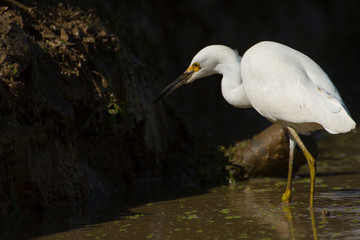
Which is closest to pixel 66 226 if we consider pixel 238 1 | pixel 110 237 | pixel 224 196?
pixel 110 237

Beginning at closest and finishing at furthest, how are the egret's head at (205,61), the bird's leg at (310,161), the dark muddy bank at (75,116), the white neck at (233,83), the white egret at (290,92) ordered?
the white egret at (290,92) → the bird's leg at (310,161) → the dark muddy bank at (75,116) → the white neck at (233,83) → the egret's head at (205,61)

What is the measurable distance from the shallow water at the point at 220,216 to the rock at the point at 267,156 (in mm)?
269

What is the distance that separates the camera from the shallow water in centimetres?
551

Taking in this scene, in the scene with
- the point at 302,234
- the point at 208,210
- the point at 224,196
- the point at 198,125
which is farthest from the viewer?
the point at 198,125

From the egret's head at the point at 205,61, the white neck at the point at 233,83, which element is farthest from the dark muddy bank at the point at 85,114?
the white neck at the point at 233,83

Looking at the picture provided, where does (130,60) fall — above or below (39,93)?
above

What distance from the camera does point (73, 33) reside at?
8.02 m

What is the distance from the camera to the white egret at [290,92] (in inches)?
244

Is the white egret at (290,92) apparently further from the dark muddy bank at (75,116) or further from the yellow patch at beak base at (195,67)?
the dark muddy bank at (75,116)

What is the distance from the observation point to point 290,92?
6.52m

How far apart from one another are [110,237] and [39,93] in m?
2.18

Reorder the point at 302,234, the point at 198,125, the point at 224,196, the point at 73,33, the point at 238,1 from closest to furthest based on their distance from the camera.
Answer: the point at 302,234, the point at 224,196, the point at 73,33, the point at 198,125, the point at 238,1

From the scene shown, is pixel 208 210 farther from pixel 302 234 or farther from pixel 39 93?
pixel 39 93

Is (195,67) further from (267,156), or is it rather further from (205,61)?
(267,156)
